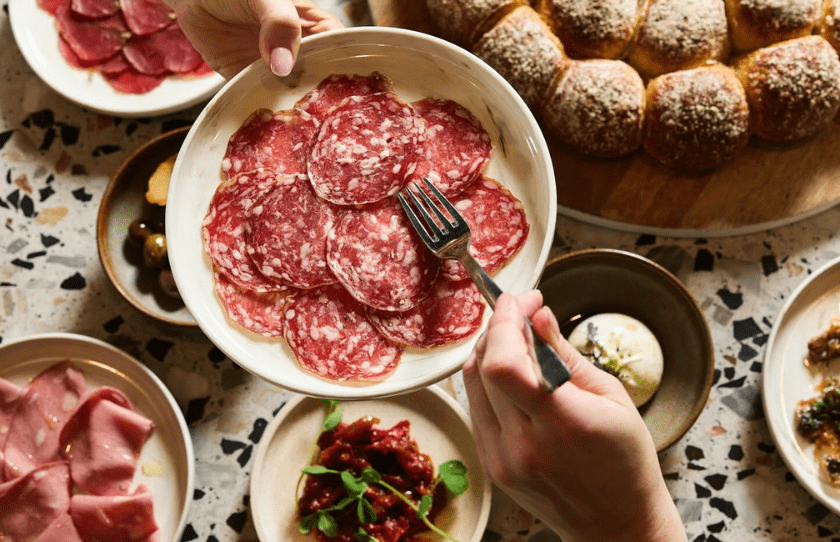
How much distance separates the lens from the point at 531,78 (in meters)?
1.40

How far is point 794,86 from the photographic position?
1.37 meters

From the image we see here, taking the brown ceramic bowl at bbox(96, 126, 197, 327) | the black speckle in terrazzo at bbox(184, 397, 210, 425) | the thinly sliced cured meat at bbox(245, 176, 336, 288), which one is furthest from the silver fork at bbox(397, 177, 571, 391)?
the black speckle in terrazzo at bbox(184, 397, 210, 425)

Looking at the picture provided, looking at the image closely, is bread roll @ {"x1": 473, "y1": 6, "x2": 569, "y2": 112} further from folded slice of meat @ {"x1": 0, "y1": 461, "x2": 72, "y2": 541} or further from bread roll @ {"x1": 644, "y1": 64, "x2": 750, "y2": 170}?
folded slice of meat @ {"x1": 0, "y1": 461, "x2": 72, "y2": 541}

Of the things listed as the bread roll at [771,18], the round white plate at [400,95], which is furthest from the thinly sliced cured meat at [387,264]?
the bread roll at [771,18]

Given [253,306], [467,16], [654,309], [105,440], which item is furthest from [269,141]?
[654,309]

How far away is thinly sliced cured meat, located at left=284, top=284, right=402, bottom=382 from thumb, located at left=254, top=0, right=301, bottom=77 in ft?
1.20

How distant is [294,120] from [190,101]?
0.51m

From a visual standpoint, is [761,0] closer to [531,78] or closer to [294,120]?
[531,78]

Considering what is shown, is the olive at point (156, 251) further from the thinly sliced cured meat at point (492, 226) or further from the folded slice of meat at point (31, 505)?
the thinly sliced cured meat at point (492, 226)

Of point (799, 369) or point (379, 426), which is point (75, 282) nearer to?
point (379, 426)

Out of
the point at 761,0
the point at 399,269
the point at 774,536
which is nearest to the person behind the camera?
the point at 399,269

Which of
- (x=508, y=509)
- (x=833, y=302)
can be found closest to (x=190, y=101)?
(x=508, y=509)

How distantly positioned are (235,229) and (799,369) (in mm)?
1196

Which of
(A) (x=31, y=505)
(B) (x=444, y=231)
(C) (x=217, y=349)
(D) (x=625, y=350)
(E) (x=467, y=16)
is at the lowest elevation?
(A) (x=31, y=505)
